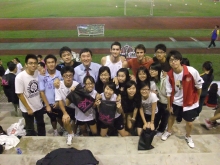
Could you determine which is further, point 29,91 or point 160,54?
point 160,54

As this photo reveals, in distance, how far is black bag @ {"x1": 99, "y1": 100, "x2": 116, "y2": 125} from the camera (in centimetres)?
411

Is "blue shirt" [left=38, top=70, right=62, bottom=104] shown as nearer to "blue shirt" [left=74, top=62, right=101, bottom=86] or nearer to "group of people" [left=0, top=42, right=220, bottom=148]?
"group of people" [left=0, top=42, right=220, bottom=148]

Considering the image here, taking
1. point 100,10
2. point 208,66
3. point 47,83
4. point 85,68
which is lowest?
point 47,83

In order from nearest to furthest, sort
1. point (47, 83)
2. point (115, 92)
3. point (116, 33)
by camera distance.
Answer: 1. point (115, 92)
2. point (47, 83)
3. point (116, 33)

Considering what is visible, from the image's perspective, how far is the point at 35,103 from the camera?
4375mm

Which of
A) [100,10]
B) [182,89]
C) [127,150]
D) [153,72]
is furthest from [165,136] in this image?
[100,10]

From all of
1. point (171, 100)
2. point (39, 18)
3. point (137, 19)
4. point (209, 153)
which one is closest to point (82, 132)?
point (171, 100)

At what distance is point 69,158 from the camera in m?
3.32

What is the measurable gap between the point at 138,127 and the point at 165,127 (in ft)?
2.05

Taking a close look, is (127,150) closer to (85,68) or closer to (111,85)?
(111,85)

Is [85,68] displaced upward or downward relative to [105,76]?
upward

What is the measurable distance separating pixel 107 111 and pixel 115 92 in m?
0.37

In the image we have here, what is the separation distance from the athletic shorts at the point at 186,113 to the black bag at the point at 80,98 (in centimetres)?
150

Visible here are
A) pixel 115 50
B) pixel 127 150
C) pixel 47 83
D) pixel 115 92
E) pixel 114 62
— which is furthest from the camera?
pixel 114 62
